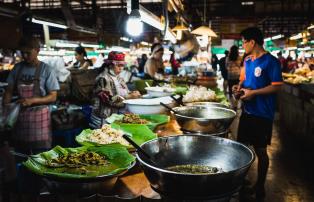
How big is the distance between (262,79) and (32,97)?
9.76 ft

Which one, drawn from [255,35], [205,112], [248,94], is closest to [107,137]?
[205,112]

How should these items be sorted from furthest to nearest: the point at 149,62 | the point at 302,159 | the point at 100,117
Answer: the point at 149,62, the point at 302,159, the point at 100,117

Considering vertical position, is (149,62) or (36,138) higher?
(149,62)

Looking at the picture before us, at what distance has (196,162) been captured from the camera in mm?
2078

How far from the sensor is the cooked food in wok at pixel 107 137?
243cm

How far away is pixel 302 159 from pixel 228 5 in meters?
8.29

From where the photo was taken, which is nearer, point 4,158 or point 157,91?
point 4,158

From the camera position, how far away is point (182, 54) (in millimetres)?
12414

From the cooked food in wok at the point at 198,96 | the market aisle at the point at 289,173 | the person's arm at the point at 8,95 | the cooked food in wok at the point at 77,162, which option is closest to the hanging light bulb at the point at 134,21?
the cooked food in wok at the point at 198,96

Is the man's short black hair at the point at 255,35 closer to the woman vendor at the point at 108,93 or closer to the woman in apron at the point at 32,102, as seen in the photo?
the woman vendor at the point at 108,93

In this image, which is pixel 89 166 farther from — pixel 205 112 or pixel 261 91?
pixel 261 91

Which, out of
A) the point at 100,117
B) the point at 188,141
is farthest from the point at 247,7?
the point at 188,141

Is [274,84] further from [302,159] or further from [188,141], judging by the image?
[302,159]

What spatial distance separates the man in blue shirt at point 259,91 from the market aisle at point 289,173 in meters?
0.63
